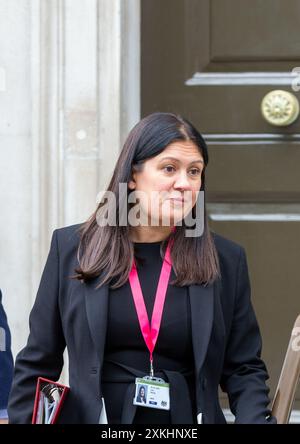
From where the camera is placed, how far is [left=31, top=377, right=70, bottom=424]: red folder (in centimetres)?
265

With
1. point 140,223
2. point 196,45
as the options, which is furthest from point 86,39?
point 140,223

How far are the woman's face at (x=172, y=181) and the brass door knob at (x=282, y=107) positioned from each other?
4.55ft

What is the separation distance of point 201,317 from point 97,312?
28cm

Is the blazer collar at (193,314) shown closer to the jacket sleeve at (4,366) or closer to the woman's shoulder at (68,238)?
the woman's shoulder at (68,238)

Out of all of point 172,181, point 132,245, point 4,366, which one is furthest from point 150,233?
point 4,366

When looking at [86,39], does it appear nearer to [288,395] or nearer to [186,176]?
[186,176]

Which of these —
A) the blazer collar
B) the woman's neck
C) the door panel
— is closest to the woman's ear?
the woman's neck

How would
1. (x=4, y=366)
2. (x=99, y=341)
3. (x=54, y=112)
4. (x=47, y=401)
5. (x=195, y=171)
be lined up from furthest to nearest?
(x=54, y=112) < (x=4, y=366) < (x=195, y=171) < (x=99, y=341) < (x=47, y=401)

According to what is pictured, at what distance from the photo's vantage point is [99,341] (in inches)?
110

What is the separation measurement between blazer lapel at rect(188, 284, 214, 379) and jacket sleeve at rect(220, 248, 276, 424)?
124 mm

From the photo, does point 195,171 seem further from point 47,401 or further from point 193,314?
point 47,401

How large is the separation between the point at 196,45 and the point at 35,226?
96cm

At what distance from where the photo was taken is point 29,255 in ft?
13.4

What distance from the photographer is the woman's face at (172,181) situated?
2859 millimetres
